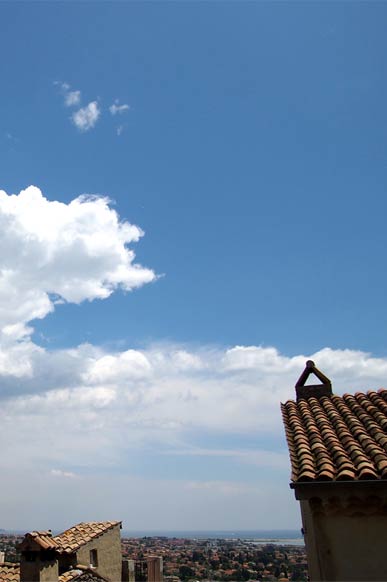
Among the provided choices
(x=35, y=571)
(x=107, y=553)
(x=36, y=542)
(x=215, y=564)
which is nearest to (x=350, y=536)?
(x=36, y=542)

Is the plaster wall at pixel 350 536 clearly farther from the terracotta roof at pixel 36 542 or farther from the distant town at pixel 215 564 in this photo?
the terracotta roof at pixel 36 542

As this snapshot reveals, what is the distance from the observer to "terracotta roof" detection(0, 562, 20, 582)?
558 inches

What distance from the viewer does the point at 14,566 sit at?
1539 centimetres

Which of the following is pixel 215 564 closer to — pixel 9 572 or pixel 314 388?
pixel 9 572

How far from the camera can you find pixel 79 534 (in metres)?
16.5

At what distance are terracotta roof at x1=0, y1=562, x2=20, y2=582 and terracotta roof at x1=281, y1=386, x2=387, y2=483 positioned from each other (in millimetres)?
9384

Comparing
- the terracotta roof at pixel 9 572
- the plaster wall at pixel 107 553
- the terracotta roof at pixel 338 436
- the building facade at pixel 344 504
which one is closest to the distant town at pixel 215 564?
the terracotta roof at pixel 9 572

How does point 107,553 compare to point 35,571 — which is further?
point 107,553

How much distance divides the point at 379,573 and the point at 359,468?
55.4 inches

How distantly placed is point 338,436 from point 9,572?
37.2ft

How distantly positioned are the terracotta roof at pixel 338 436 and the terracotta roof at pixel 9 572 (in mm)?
9384

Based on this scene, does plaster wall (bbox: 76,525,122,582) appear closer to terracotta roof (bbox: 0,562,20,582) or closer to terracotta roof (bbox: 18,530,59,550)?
terracotta roof (bbox: 0,562,20,582)

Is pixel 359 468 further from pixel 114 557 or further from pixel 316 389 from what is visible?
pixel 114 557

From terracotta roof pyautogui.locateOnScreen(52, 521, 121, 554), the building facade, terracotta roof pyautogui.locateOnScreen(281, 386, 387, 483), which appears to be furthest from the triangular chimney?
terracotta roof pyautogui.locateOnScreen(52, 521, 121, 554)
